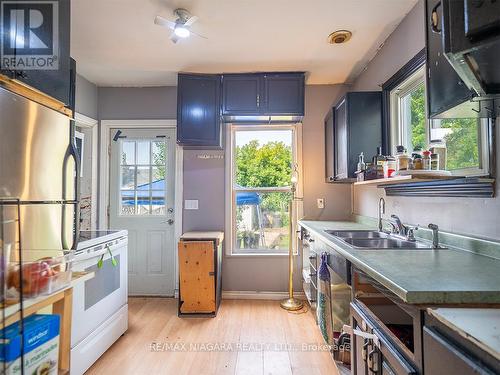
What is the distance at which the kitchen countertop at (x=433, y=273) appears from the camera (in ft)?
2.85

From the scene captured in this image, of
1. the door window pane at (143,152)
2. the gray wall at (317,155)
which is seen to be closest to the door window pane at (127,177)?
the door window pane at (143,152)

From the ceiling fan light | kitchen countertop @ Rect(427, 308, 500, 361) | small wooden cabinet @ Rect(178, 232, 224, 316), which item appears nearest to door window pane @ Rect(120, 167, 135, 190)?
small wooden cabinet @ Rect(178, 232, 224, 316)

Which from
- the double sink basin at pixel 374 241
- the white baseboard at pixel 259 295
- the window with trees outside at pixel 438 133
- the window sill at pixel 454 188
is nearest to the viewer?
the window sill at pixel 454 188

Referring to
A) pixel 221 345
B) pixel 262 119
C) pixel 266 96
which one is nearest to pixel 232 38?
pixel 266 96

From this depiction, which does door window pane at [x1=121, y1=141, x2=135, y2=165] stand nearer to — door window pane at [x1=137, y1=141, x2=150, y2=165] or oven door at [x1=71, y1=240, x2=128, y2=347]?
door window pane at [x1=137, y1=141, x2=150, y2=165]

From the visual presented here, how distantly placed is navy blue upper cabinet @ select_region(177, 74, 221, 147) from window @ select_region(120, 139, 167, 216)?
584 millimetres

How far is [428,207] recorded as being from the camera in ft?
5.86

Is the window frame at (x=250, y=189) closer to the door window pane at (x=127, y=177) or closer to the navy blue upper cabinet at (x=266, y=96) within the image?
the navy blue upper cabinet at (x=266, y=96)

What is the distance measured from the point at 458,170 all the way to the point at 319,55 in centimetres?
169

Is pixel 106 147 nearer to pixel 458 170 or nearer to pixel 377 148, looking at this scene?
pixel 377 148

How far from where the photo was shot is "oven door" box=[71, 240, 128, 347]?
180 cm

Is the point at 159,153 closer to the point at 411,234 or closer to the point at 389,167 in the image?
the point at 389,167

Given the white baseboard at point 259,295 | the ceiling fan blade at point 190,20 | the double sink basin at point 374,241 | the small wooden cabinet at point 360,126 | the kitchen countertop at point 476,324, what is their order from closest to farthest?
the kitchen countertop at point 476,324 < the double sink basin at point 374,241 < the ceiling fan blade at point 190,20 < the small wooden cabinet at point 360,126 < the white baseboard at point 259,295

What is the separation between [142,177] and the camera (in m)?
3.41
